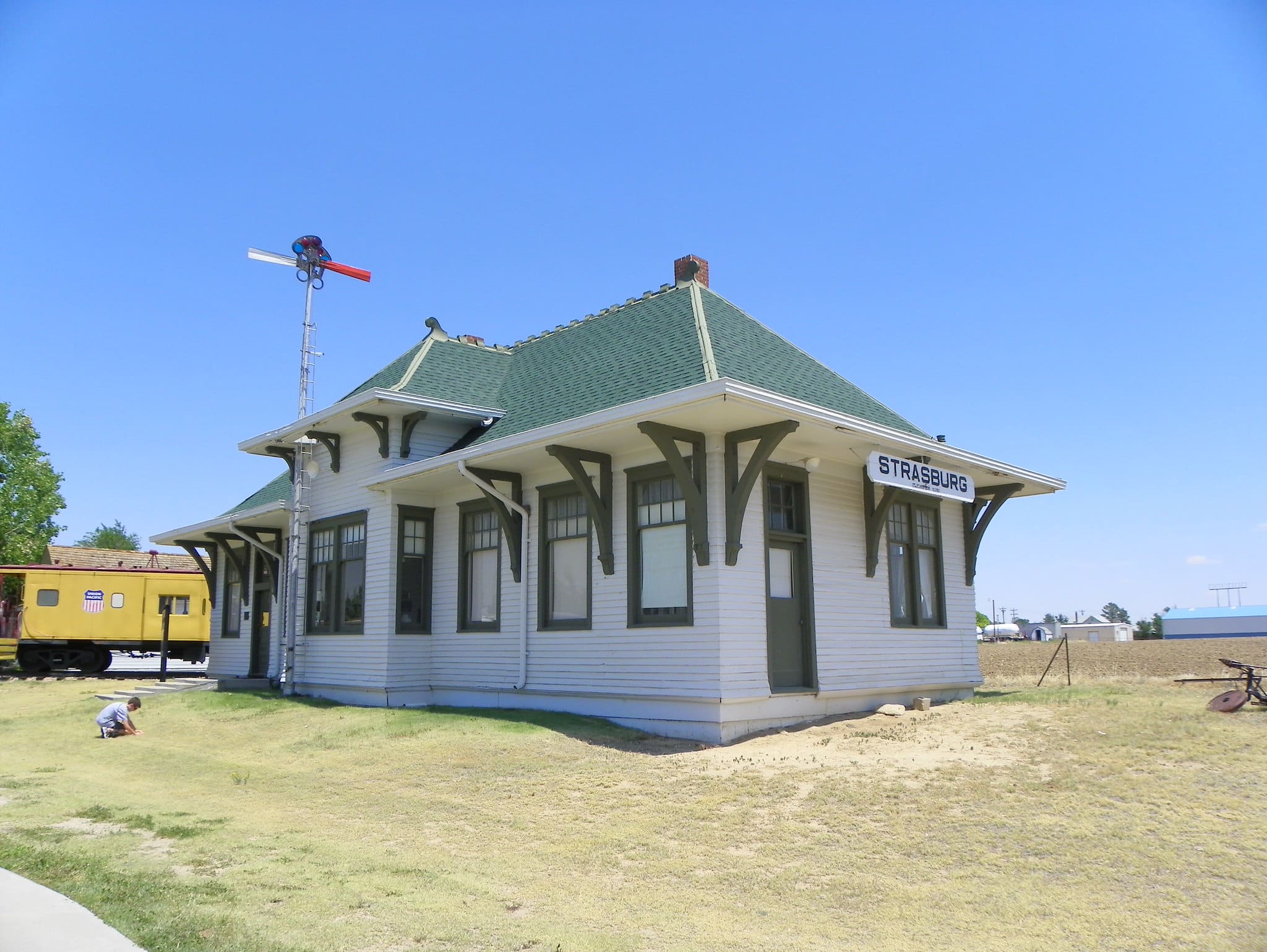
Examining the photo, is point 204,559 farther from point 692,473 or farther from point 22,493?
point 22,493

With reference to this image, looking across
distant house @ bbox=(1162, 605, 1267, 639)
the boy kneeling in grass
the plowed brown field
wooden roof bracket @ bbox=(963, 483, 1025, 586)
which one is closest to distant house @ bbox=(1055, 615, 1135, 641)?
distant house @ bbox=(1162, 605, 1267, 639)

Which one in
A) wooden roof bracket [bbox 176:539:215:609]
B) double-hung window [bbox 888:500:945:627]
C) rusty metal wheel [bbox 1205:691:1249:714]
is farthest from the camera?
wooden roof bracket [bbox 176:539:215:609]

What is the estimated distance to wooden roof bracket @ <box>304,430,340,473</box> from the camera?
55.9ft

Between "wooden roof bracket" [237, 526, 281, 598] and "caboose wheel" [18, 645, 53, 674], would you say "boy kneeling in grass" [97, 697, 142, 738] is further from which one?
"caboose wheel" [18, 645, 53, 674]

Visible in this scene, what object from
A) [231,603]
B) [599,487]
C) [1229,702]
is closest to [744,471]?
[599,487]

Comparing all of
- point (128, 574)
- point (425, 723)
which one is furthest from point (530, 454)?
point (128, 574)

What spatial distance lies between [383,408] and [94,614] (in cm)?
1870

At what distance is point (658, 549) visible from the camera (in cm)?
1240

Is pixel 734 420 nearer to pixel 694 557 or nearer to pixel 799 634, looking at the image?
pixel 694 557

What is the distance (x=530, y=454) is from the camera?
43.5 ft

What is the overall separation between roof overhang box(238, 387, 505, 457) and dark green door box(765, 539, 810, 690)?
5587 mm

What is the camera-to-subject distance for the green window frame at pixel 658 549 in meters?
12.0

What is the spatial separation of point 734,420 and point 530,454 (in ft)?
10.9

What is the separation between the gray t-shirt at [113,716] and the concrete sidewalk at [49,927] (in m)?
8.92
